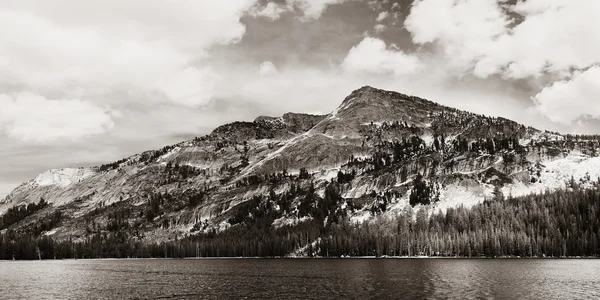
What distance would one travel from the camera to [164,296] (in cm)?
8538

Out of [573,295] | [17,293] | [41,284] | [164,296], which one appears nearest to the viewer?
[573,295]

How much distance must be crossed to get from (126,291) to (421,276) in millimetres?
73549

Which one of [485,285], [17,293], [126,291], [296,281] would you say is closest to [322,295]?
[296,281]

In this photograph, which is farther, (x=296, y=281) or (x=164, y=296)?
(x=296, y=281)

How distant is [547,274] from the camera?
118m

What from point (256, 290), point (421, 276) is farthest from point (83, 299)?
point (421, 276)

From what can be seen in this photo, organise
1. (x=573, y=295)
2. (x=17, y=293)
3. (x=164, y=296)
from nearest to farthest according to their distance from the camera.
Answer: (x=573, y=295) < (x=164, y=296) < (x=17, y=293)

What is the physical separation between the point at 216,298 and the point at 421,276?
5971 cm

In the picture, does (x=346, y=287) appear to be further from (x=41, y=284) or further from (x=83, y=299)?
(x=41, y=284)

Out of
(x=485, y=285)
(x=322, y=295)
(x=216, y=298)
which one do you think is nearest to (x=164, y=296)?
(x=216, y=298)

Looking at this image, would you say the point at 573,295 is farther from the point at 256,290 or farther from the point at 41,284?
the point at 41,284

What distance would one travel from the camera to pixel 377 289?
89438 mm

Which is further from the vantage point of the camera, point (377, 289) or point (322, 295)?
point (377, 289)

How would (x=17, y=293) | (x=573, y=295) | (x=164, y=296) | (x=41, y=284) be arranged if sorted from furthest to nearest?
(x=41, y=284) → (x=17, y=293) → (x=164, y=296) → (x=573, y=295)
